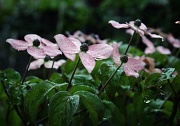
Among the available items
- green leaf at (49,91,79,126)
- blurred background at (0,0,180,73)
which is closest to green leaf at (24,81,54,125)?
green leaf at (49,91,79,126)

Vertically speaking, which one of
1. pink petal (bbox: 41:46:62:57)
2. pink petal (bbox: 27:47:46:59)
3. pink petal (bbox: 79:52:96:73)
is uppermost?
pink petal (bbox: 41:46:62:57)

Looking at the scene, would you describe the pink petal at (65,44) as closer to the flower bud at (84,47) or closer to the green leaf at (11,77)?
the flower bud at (84,47)

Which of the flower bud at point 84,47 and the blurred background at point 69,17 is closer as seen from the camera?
the flower bud at point 84,47

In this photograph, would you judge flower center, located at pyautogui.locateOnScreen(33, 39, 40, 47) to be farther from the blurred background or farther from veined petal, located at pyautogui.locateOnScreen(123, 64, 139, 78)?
the blurred background

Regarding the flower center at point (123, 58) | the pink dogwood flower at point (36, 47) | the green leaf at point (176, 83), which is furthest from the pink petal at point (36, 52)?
the green leaf at point (176, 83)

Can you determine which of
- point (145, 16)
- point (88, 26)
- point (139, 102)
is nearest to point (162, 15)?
point (145, 16)

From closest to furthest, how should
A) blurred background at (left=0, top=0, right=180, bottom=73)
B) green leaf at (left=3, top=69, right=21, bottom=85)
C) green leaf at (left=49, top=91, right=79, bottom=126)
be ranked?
green leaf at (left=49, top=91, right=79, bottom=126), green leaf at (left=3, top=69, right=21, bottom=85), blurred background at (left=0, top=0, right=180, bottom=73)

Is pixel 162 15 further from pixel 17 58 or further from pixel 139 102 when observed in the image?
pixel 139 102
